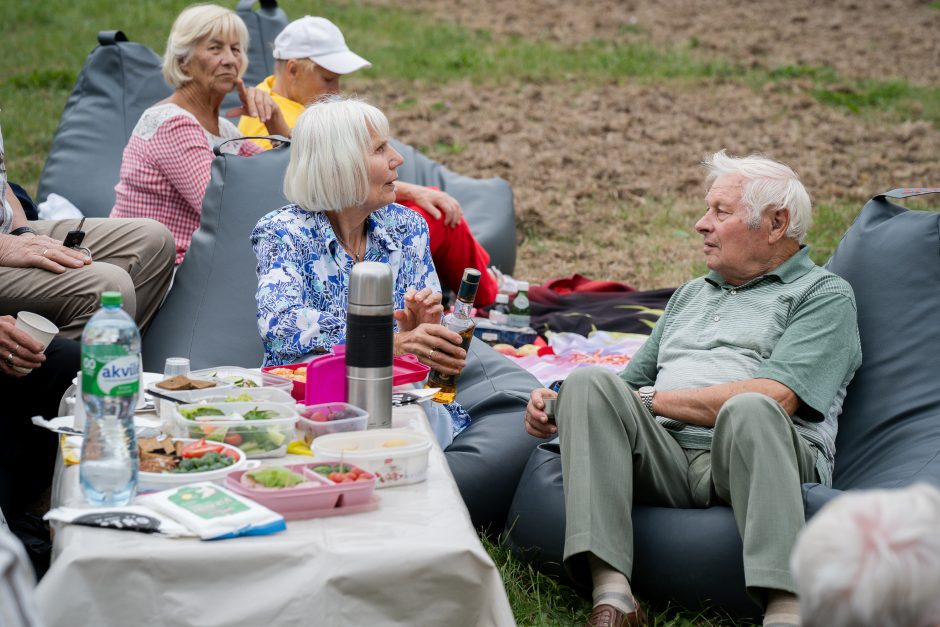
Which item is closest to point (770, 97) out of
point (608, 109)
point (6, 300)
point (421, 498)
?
point (608, 109)

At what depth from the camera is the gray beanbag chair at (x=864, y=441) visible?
2.85 meters

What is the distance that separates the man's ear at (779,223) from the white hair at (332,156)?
45.9 inches

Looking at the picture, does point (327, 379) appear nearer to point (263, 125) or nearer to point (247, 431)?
point (247, 431)

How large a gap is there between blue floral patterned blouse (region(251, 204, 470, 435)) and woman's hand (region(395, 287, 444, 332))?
8.8 inches

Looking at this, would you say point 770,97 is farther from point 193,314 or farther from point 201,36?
point 193,314

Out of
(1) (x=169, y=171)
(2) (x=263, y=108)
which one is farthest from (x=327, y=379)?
(2) (x=263, y=108)

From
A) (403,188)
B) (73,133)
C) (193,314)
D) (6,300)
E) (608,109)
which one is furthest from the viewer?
(608,109)

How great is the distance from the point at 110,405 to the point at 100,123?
3869 mm

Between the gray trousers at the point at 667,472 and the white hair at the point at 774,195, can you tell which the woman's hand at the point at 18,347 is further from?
the white hair at the point at 774,195

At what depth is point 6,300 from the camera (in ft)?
11.7

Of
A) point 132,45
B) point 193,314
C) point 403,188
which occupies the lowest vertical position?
point 193,314

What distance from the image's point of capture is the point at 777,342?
10.2 ft

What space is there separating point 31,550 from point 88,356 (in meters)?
1.19

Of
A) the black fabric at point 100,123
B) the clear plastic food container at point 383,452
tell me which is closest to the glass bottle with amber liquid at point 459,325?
the clear plastic food container at point 383,452
